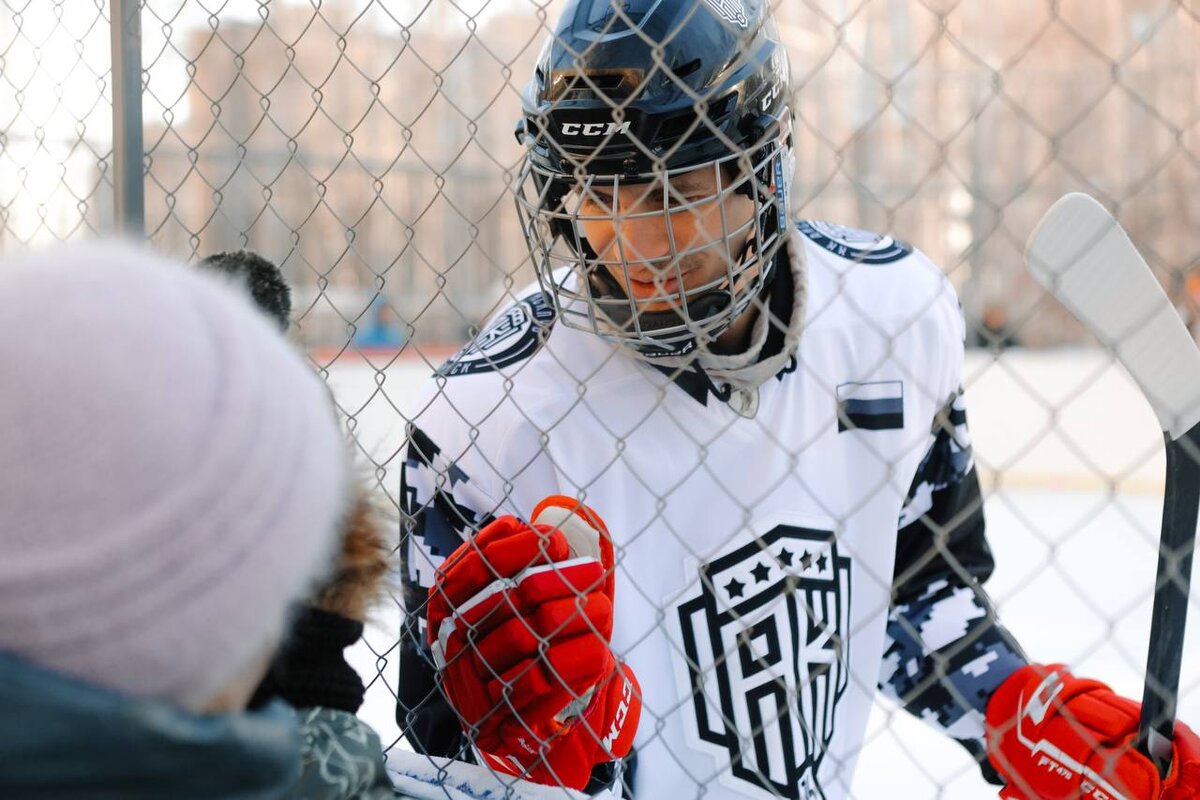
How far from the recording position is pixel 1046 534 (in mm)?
5199

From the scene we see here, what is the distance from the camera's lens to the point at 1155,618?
0.94m

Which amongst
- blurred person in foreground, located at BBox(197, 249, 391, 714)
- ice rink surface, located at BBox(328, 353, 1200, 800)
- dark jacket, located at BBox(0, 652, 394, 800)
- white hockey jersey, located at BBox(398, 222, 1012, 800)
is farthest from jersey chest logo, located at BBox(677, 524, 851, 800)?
dark jacket, located at BBox(0, 652, 394, 800)

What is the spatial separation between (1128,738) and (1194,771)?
0.21 feet

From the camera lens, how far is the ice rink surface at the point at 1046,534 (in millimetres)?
2629

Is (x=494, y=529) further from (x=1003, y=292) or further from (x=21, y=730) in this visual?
(x=1003, y=292)

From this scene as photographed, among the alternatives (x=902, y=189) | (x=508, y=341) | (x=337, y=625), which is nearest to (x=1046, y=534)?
(x=902, y=189)

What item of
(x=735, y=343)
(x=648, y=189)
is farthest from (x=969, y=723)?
(x=648, y=189)

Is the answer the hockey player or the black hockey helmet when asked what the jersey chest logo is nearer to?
the hockey player

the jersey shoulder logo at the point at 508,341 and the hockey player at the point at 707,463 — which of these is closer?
the hockey player at the point at 707,463

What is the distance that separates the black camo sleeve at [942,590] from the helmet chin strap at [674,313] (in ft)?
0.93

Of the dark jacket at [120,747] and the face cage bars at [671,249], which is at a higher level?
the face cage bars at [671,249]

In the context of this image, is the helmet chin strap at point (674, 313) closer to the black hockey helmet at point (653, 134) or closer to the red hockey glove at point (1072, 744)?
the black hockey helmet at point (653, 134)

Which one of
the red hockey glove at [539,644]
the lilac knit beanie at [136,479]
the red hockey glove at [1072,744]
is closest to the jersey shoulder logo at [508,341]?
the red hockey glove at [539,644]

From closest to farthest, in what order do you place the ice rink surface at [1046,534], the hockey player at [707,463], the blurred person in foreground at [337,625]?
1. the blurred person in foreground at [337,625]
2. the hockey player at [707,463]
3. the ice rink surface at [1046,534]
